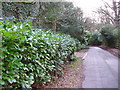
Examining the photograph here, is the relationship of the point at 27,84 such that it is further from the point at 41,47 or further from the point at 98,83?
the point at 98,83

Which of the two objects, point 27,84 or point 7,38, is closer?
point 7,38

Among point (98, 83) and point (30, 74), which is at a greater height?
point (30, 74)

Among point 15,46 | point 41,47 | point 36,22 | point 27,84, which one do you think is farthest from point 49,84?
point 36,22

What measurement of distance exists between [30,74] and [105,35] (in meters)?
15.0

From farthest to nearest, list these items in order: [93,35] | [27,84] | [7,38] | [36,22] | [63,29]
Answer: [93,35] < [63,29] < [36,22] < [27,84] < [7,38]

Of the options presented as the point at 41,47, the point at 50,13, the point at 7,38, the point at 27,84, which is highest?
the point at 50,13

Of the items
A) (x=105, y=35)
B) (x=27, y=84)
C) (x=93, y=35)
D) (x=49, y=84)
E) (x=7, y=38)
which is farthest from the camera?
(x=93, y=35)

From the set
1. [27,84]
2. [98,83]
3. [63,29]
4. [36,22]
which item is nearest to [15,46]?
[27,84]

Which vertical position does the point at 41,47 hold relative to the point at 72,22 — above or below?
below

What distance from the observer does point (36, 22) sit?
6.12m

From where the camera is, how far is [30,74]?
2139 mm

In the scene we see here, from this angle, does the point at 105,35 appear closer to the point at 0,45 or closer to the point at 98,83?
the point at 98,83

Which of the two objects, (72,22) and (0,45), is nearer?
(0,45)

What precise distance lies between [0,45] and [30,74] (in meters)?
0.85
